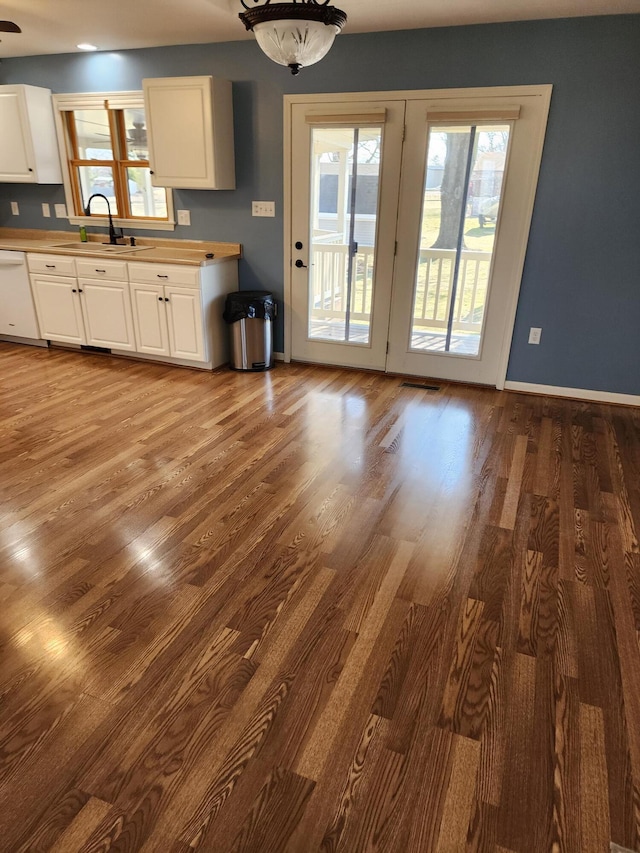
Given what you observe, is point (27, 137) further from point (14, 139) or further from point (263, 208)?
point (263, 208)

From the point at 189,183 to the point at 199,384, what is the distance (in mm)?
1625

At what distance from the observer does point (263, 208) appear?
14.8 ft

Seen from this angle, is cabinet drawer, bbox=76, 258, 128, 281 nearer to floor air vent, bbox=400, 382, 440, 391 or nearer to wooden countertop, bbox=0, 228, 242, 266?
wooden countertop, bbox=0, 228, 242, 266

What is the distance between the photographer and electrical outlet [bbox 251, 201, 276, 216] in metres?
4.46

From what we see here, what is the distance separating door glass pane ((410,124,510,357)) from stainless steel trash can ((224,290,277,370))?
3.95ft

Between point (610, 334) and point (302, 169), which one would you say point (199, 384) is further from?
point (610, 334)

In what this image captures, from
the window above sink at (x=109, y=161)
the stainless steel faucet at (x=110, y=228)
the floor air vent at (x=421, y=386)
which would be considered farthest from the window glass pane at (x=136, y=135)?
the floor air vent at (x=421, y=386)

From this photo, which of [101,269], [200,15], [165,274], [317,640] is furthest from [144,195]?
[317,640]

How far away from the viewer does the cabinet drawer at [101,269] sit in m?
4.49

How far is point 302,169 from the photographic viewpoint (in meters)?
4.24

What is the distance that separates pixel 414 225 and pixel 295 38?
2.27 metres

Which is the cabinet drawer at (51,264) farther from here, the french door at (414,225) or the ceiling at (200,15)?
the french door at (414,225)

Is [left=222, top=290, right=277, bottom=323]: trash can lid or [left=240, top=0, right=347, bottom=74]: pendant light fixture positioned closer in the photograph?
[left=240, top=0, right=347, bottom=74]: pendant light fixture

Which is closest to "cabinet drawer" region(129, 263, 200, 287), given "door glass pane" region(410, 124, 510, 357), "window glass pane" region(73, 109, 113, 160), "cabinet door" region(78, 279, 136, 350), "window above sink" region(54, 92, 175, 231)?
"cabinet door" region(78, 279, 136, 350)
